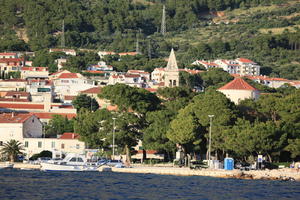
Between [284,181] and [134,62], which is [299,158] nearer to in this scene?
[284,181]

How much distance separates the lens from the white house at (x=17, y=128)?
8356 centimetres

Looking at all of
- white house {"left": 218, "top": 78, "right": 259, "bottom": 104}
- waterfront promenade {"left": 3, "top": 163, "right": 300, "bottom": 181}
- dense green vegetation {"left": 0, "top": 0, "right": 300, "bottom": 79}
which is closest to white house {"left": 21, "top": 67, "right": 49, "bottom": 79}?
dense green vegetation {"left": 0, "top": 0, "right": 300, "bottom": 79}

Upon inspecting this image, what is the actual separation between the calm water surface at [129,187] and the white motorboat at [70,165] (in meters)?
2.47

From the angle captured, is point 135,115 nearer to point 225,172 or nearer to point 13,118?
point 13,118

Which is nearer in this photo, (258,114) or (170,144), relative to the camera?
(170,144)

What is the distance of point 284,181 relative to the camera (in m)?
67.0

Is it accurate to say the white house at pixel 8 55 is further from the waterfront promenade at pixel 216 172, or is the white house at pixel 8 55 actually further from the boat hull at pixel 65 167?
the boat hull at pixel 65 167

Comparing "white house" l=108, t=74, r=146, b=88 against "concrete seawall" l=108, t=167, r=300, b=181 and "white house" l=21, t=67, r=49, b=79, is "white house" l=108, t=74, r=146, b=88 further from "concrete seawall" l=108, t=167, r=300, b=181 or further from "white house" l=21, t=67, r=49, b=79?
"concrete seawall" l=108, t=167, r=300, b=181

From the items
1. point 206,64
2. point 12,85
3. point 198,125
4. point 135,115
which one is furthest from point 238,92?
point 206,64

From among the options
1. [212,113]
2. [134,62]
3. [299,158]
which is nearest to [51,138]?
[212,113]

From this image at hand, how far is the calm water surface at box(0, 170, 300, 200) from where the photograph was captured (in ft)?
170

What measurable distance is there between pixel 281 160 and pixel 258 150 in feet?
20.6

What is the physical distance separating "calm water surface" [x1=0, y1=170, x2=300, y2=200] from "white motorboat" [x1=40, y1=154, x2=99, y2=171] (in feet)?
8.10

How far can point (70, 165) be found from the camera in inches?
2813
